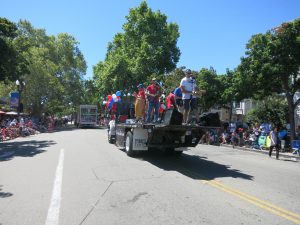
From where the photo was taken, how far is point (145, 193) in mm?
8242

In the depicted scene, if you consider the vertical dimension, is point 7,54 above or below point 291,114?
above

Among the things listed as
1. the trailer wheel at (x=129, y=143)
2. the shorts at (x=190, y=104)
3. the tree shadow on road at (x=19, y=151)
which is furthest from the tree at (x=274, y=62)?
the tree shadow on road at (x=19, y=151)

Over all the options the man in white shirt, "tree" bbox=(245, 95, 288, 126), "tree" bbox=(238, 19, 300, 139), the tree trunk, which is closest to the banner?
"tree" bbox=(238, 19, 300, 139)

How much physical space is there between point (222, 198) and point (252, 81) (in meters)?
15.8

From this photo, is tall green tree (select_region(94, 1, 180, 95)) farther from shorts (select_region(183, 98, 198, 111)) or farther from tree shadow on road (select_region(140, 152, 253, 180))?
shorts (select_region(183, 98, 198, 111))

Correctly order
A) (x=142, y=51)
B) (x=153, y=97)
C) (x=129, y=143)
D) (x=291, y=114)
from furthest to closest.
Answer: (x=142, y=51), (x=291, y=114), (x=129, y=143), (x=153, y=97)

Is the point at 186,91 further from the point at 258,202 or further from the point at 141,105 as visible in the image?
the point at 258,202

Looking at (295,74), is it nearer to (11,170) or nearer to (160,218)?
(11,170)

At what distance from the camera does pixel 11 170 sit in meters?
11.7

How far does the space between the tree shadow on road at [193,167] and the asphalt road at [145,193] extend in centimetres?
3

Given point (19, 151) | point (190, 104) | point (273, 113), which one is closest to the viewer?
point (190, 104)

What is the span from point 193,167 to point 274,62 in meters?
11.3

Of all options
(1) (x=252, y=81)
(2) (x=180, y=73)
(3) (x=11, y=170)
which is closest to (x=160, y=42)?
(2) (x=180, y=73)

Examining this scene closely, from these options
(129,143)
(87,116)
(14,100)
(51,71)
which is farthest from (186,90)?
(51,71)
